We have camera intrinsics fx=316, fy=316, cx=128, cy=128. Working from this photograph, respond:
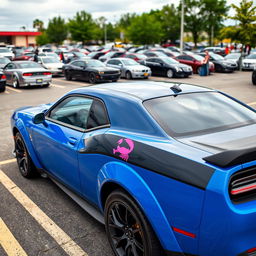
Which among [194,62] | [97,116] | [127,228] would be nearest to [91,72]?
[194,62]

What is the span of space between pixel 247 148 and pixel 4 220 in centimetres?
304

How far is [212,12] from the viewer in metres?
63.2

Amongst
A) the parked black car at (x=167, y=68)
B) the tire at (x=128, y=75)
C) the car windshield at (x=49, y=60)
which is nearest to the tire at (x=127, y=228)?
the tire at (x=128, y=75)

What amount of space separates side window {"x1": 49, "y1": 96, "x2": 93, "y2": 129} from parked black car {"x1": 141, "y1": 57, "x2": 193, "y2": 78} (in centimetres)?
1678

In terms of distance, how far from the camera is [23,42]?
274 feet

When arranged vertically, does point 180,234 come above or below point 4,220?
above

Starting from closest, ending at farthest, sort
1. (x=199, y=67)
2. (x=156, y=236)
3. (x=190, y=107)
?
1. (x=156, y=236)
2. (x=190, y=107)
3. (x=199, y=67)

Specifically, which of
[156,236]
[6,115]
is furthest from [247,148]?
[6,115]

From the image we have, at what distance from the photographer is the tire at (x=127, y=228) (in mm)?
2527

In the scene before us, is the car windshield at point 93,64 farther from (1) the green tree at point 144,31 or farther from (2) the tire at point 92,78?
(1) the green tree at point 144,31

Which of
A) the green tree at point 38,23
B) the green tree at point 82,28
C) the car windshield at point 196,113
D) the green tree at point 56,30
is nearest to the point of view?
the car windshield at point 196,113

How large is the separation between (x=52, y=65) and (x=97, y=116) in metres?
20.1

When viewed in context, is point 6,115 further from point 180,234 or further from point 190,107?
point 180,234

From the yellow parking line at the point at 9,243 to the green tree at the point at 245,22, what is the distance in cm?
2298
